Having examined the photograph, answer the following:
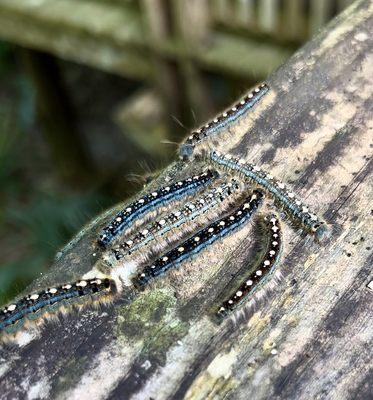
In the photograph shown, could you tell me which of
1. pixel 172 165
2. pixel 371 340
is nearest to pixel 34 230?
pixel 172 165

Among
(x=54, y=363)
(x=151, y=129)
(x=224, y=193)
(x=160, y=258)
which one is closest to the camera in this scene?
(x=54, y=363)

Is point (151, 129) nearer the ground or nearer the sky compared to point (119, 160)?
nearer the ground

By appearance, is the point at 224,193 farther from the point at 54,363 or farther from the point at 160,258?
the point at 54,363

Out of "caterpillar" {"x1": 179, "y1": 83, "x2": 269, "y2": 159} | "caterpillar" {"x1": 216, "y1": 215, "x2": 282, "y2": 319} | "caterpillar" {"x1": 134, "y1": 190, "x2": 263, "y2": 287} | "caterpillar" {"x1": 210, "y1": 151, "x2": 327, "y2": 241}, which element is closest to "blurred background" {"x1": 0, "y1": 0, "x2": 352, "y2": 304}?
"caterpillar" {"x1": 179, "y1": 83, "x2": 269, "y2": 159}

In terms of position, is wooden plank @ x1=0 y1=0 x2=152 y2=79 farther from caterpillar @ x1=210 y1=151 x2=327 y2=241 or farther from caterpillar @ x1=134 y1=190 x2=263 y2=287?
caterpillar @ x1=134 y1=190 x2=263 y2=287

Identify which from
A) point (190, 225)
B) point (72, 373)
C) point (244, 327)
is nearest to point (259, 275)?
point (244, 327)

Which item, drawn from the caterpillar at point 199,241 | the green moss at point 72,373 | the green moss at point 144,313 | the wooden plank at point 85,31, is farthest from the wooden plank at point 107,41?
the green moss at point 72,373

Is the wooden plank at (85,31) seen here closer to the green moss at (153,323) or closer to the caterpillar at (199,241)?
the caterpillar at (199,241)
